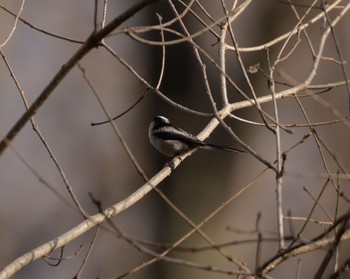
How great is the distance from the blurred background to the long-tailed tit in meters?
1.77

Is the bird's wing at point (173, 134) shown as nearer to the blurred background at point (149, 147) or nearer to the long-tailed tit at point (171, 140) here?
the long-tailed tit at point (171, 140)

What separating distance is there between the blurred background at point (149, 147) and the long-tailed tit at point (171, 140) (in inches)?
69.7

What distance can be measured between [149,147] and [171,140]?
349 centimetres

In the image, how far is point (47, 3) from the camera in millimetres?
10430

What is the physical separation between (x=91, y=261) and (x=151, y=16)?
10.0 ft

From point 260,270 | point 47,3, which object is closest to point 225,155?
point 47,3

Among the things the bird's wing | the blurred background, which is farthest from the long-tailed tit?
the blurred background

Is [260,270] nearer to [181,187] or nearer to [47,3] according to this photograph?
[181,187]

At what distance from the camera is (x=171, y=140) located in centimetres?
519

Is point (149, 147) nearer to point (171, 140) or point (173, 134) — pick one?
point (173, 134)

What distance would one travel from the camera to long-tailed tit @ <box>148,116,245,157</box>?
4.74 m

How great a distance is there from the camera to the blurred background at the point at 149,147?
25.7 feet

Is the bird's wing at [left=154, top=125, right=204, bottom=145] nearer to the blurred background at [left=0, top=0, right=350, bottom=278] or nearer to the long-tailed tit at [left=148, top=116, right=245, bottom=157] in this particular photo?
the long-tailed tit at [left=148, top=116, right=245, bottom=157]

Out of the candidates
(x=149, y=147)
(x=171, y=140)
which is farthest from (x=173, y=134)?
(x=149, y=147)
